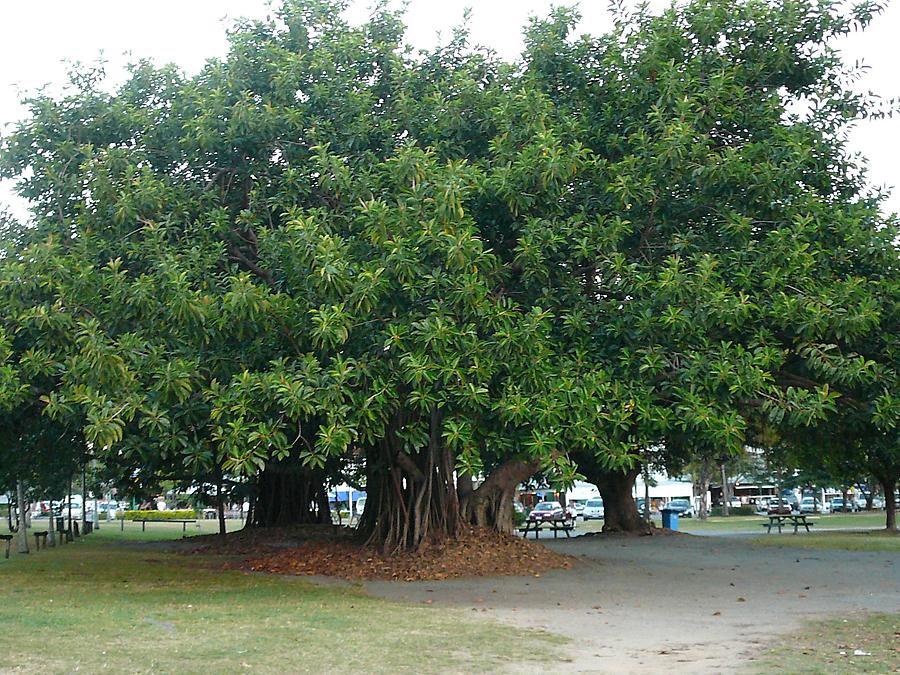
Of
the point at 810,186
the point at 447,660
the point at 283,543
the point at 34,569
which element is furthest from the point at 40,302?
the point at 283,543

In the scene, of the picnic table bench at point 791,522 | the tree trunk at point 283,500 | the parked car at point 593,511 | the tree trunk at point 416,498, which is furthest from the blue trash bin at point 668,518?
the parked car at point 593,511

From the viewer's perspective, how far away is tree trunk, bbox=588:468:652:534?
31922mm

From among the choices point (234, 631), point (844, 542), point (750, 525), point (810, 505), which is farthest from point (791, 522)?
point (810, 505)

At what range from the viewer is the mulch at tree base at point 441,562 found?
56.2 ft

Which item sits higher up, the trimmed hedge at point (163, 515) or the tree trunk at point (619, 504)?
the tree trunk at point (619, 504)

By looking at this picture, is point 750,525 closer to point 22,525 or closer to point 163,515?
point 22,525

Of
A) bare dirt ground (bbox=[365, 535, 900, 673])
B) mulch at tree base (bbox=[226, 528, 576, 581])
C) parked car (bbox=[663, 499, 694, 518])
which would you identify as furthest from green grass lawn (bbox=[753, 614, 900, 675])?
parked car (bbox=[663, 499, 694, 518])

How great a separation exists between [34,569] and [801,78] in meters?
16.6

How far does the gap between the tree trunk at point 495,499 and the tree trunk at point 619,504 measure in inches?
493

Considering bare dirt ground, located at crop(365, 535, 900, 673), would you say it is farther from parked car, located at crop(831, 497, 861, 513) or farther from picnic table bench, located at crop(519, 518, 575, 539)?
parked car, located at crop(831, 497, 861, 513)

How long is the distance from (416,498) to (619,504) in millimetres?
15550

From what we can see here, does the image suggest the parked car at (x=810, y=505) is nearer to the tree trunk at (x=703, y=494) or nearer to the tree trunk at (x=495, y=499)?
the tree trunk at (x=703, y=494)

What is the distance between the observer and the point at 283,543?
27141 mm

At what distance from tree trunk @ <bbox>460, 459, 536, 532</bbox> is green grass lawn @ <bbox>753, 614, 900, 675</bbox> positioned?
8.15 meters
